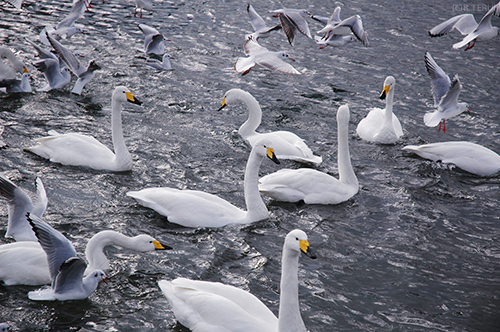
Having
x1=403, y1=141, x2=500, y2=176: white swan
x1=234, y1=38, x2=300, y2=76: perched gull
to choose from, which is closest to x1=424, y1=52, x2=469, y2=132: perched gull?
x1=403, y1=141, x2=500, y2=176: white swan

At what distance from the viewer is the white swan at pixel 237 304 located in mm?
4980

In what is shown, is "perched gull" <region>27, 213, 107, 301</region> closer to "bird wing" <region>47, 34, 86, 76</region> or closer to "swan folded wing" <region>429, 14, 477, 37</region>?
"bird wing" <region>47, 34, 86, 76</region>

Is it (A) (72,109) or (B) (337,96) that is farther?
(B) (337,96)

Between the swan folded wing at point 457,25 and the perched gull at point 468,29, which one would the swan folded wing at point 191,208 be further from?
the swan folded wing at point 457,25

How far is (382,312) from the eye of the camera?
6.06m

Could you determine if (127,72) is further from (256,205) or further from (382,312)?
(382,312)

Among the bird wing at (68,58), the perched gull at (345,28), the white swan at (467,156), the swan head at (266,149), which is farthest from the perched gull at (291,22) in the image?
the swan head at (266,149)

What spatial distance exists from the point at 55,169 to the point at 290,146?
3954 mm

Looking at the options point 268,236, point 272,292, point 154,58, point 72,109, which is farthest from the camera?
point 154,58

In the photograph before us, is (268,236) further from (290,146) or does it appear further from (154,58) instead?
(154,58)

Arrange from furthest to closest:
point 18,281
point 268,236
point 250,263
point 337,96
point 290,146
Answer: point 337,96 < point 290,146 < point 268,236 < point 250,263 < point 18,281

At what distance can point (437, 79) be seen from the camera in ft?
36.6

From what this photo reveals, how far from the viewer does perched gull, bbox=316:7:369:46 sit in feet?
41.3

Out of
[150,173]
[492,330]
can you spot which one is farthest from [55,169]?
[492,330]
